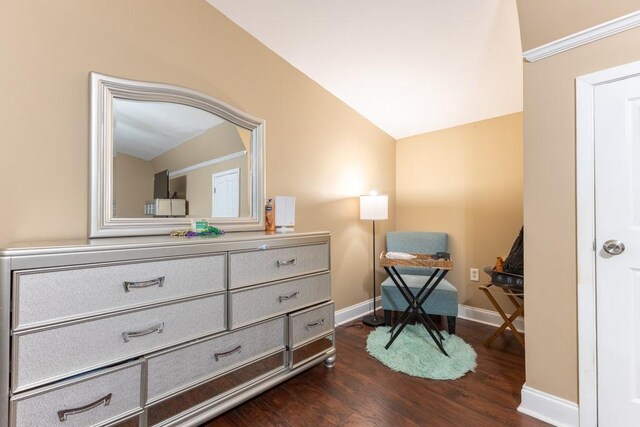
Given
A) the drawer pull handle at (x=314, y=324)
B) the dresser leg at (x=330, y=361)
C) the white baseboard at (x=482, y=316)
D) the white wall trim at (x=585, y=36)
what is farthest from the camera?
the white baseboard at (x=482, y=316)

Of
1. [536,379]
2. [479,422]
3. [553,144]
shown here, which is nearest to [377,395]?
[479,422]

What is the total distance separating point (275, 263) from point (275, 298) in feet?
0.70

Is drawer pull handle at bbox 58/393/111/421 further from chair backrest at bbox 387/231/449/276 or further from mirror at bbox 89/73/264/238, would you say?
chair backrest at bbox 387/231/449/276

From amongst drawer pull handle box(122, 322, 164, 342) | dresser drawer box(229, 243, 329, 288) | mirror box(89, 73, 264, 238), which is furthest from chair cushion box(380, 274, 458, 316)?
drawer pull handle box(122, 322, 164, 342)

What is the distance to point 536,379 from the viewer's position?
1545mm

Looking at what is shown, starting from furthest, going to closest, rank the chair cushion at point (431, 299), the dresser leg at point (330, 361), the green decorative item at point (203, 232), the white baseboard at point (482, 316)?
1. the white baseboard at point (482, 316)
2. the chair cushion at point (431, 299)
3. the dresser leg at point (330, 361)
4. the green decorative item at point (203, 232)

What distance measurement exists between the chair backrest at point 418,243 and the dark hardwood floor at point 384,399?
1101mm

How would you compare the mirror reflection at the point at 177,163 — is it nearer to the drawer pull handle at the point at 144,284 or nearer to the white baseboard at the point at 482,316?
the drawer pull handle at the point at 144,284

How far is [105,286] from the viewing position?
1139mm


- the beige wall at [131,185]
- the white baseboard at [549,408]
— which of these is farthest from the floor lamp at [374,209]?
the beige wall at [131,185]

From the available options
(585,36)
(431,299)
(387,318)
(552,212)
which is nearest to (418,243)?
(431,299)

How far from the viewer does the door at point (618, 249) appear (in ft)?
4.32

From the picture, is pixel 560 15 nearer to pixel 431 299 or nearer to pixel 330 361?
pixel 431 299

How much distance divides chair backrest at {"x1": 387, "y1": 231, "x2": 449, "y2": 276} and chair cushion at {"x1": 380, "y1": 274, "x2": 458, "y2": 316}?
35cm
